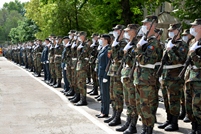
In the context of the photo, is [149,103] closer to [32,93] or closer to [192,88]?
[192,88]

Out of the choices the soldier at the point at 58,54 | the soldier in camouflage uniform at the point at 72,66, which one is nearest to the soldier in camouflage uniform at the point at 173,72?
the soldier in camouflage uniform at the point at 72,66

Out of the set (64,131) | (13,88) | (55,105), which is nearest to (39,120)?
(64,131)

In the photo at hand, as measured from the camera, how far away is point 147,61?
6309mm

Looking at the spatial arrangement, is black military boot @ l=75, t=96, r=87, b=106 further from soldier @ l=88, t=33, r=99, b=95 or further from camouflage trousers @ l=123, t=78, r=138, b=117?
camouflage trousers @ l=123, t=78, r=138, b=117

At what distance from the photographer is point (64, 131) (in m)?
7.30

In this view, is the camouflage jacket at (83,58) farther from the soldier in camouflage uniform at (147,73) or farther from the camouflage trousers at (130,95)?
the soldier in camouflage uniform at (147,73)

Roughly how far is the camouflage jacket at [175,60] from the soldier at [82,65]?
3.40m

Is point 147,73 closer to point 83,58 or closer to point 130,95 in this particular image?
point 130,95

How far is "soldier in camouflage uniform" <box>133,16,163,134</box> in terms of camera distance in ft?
20.6

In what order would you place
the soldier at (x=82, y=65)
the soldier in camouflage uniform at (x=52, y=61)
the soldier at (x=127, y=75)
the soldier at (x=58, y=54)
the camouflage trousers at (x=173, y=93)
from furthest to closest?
the soldier in camouflage uniform at (x=52, y=61) → the soldier at (x=58, y=54) → the soldier at (x=82, y=65) → the camouflage trousers at (x=173, y=93) → the soldier at (x=127, y=75)

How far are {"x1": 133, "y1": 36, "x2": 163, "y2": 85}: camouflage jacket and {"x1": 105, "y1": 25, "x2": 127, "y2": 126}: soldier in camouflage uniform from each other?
1.09 m

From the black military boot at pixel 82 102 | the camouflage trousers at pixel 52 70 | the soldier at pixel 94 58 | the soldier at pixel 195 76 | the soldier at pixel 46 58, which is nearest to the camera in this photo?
the soldier at pixel 195 76

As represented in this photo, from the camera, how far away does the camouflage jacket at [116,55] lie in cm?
742

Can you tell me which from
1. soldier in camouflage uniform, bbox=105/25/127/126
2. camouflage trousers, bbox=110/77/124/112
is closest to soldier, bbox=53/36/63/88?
soldier in camouflage uniform, bbox=105/25/127/126
